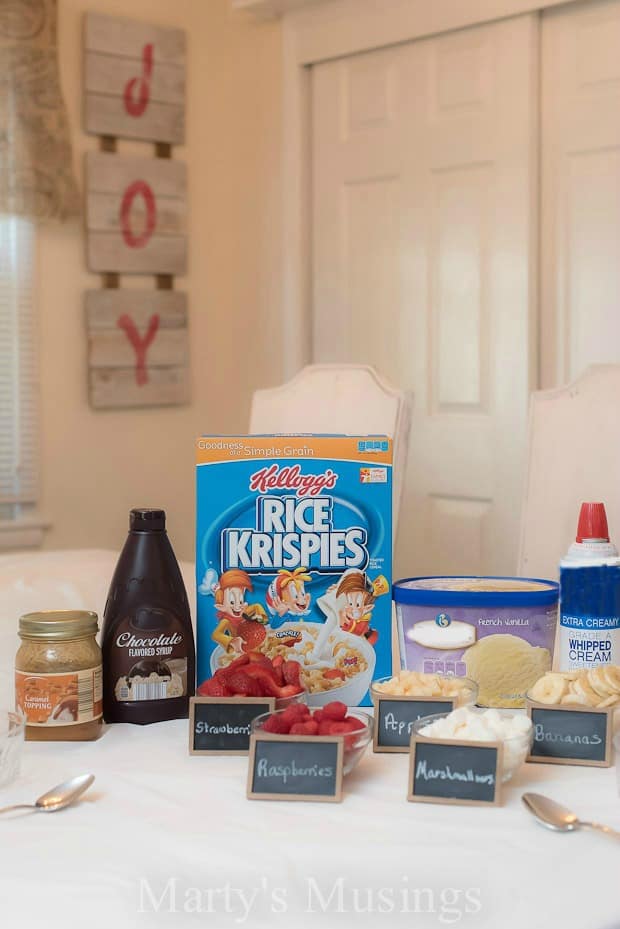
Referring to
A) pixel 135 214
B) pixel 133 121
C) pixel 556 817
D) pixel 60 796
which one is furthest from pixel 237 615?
pixel 133 121

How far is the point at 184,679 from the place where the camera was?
44.8 inches

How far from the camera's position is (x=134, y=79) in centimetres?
324

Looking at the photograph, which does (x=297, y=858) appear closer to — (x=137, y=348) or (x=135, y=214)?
(x=137, y=348)

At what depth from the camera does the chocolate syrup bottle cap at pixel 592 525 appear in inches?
46.6

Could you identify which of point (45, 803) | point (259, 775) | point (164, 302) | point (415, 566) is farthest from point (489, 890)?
point (164, 302)

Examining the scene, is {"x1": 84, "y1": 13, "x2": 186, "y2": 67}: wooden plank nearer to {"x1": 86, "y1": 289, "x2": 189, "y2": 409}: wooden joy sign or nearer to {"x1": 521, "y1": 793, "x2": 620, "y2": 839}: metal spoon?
{"x1": 86, "y1": 289, "x2": 189, "y2": 409}: wooden joy sign

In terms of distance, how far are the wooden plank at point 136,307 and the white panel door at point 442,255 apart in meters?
0.47

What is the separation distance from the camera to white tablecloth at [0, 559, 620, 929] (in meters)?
0.72

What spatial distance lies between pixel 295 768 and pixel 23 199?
238cm

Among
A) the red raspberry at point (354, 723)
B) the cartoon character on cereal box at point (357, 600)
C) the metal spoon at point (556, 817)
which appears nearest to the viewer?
the metal spoon at point (556, 817)

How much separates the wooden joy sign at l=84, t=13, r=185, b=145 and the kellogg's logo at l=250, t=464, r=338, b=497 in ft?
7.53

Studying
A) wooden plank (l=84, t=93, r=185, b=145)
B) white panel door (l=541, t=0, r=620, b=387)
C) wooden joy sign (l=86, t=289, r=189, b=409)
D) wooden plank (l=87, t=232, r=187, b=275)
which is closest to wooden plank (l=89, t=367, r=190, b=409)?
wooden joy sign (l=86, t=289, r=189, b=409)

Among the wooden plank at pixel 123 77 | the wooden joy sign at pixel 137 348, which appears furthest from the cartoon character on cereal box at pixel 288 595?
the wooden plank at pixel 123 77

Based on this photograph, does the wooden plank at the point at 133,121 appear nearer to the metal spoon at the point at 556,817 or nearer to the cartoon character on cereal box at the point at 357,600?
the cartoon character on cereal box at the point at 357,600
